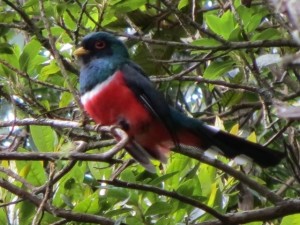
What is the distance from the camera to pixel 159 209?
10.5ft

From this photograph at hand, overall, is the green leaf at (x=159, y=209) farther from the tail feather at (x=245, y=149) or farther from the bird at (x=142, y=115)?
the tail feather at (x=245, y=149)

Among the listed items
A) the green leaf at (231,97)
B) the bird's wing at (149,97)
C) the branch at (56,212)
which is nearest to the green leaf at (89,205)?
the branch at (56,212)

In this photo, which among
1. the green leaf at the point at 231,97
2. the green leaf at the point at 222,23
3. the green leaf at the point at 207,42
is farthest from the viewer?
the green leaf at the point at 231,97

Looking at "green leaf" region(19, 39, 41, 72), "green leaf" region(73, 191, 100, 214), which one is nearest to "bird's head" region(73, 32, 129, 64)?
"green leaf" region(19, 39, 41, 72)

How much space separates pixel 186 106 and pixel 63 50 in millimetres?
896

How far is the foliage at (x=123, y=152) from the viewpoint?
118 inches

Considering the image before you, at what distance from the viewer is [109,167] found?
11.9ft

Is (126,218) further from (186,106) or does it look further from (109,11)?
(186,106)

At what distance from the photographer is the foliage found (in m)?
3.01

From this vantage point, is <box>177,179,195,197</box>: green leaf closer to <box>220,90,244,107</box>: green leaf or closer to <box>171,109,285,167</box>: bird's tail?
<box>171,109,285,167</box>: bird's tail

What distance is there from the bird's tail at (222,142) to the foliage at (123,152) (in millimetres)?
93

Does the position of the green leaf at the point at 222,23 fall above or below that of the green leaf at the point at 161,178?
above

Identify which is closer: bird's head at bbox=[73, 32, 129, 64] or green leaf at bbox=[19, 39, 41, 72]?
green leaf at bbox=[19, 39, 41, 72]

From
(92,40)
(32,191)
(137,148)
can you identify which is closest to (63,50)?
(92,40)
